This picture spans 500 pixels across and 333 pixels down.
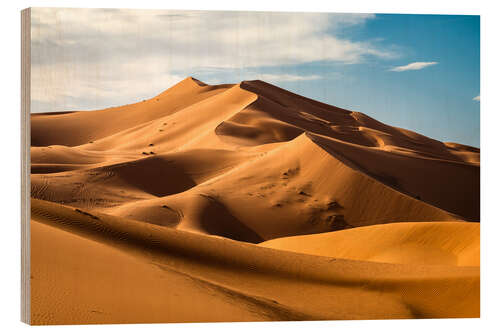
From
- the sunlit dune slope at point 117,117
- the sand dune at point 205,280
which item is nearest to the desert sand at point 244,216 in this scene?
the sand dune at point 205,280

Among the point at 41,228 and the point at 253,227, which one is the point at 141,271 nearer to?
the point at 41,228

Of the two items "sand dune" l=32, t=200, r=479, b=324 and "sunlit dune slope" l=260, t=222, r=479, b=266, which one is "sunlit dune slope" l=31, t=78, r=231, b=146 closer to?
"sunlit dune slope" l=260, t=222, r=479, b=266

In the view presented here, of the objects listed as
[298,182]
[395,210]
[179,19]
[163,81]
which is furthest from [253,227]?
[179,19]

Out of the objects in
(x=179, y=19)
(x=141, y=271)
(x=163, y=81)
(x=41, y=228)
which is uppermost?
(x=179, y=19)

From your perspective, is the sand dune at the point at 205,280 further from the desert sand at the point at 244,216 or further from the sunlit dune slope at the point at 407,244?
the sunlit dune slope at the point at 407,244

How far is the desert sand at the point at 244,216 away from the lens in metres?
8.82

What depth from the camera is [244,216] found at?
62.5ft

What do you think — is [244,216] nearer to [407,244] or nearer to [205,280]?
[407,244]

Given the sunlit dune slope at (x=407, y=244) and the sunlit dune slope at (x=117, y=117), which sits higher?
the sunlit dune slope at (x=117, y=117)

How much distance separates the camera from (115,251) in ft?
30.9

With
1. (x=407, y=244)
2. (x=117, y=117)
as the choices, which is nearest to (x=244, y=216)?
(x=407, y=244)

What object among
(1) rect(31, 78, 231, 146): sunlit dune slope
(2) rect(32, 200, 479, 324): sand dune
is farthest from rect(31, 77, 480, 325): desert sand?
(1) rect(31, 78, 231, 146): sunlit dune slope

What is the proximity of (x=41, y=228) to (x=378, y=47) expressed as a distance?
6.86 metres

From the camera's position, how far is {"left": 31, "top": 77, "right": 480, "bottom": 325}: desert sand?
347 inches
